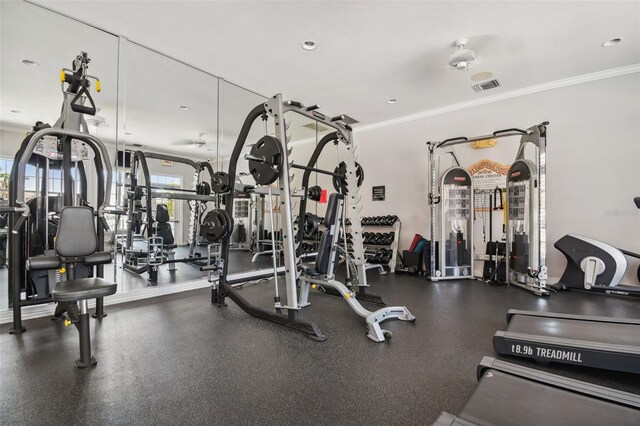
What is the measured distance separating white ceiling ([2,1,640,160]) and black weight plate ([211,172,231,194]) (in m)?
1.66

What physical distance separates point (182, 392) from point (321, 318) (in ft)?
5.04

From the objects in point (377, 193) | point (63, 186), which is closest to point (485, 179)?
point (377, 193)

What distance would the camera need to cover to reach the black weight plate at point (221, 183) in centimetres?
310

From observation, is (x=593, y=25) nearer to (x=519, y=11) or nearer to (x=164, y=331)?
(x=519, y=11)

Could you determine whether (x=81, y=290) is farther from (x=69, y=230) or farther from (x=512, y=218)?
(x=512, y=218)

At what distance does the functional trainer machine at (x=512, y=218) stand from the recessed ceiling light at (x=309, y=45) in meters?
2.60

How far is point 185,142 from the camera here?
501 cm

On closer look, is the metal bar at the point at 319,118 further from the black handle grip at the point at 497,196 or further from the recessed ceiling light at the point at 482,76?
the black handle grip at the point at 497,196

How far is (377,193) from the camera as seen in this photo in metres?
6.58

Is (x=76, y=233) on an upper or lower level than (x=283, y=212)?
lower

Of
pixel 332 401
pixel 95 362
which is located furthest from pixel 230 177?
pixel 332 401

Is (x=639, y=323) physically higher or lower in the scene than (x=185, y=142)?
lower

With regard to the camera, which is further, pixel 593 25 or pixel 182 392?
pixel 593 25

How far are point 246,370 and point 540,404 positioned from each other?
1623 millimetres
